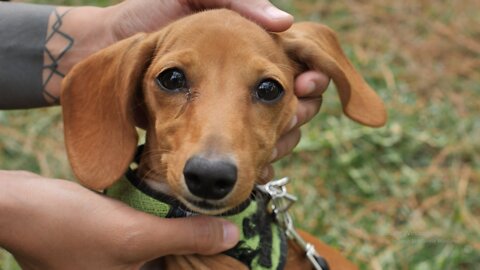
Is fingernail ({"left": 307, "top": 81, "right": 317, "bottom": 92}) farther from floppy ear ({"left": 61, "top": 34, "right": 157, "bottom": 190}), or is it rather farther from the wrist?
the wrist

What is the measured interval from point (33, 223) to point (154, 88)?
57cm

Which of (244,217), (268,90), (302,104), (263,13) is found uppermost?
(263,13)

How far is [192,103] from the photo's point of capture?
7.36ft

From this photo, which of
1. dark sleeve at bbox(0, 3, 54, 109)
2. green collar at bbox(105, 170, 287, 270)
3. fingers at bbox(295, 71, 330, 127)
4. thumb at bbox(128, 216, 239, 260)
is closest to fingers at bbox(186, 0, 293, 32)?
fingers at bbox(295, 71, 330, 127)

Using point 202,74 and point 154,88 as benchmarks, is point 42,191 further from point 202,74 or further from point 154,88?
point 202,74

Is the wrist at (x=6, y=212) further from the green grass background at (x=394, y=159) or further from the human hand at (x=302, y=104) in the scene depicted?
the green grass background at (x=394, y=159)

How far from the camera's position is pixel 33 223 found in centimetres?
236

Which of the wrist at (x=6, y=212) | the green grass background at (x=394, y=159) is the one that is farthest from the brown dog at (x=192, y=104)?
the green grass background at (x=394, y=159)

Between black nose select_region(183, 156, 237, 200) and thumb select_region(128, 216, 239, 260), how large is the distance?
28 cm

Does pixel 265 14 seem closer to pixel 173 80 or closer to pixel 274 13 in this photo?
pixel 274 13

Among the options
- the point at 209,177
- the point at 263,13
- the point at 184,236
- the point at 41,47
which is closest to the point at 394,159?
the point at 263,13

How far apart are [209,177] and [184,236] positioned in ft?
1.24

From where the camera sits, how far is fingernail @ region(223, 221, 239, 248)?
2.35 meters

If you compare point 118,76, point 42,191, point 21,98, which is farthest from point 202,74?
point 21,98
